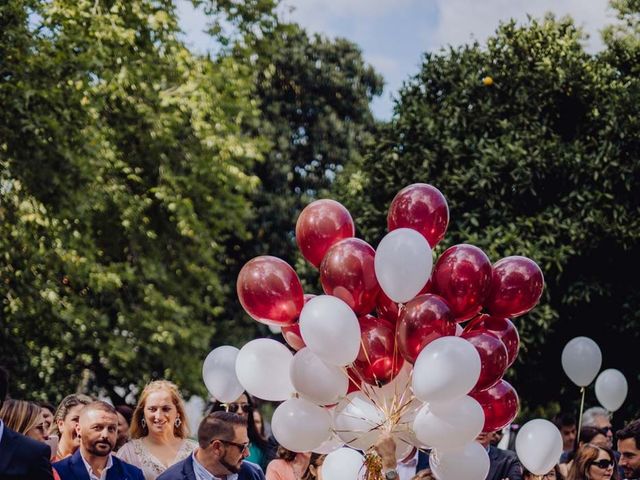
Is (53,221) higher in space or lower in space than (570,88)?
lower

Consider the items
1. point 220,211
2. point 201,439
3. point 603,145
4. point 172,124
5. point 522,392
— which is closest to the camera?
point 201,439

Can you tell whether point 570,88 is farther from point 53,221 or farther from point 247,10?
point 53,221

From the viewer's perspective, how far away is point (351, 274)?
6176 mm

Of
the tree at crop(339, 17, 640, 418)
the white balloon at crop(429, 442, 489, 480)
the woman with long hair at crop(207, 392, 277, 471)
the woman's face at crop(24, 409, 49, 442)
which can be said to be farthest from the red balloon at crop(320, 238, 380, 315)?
the tree at crop(339, 17, 640, 418)

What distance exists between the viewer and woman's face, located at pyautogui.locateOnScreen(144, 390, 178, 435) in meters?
7.75

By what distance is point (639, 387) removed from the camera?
15609 mm

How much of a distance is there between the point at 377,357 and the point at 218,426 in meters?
1.18

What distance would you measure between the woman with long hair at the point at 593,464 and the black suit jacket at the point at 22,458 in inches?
141

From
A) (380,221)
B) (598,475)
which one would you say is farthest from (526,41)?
(598,475)

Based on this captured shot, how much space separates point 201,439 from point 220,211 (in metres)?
13.2

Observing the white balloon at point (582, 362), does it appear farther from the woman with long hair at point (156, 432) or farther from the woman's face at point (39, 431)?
the woman's face at point (39, 431)

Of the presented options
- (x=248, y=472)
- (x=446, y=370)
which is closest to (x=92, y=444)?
(x=248, y=472)

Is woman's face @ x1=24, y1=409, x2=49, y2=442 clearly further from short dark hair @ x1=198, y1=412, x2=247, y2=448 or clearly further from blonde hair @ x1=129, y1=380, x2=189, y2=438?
short dark hair @ x1=198, y1=412, x2=247, y2=448

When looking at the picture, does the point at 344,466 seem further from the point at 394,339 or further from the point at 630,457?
the point at 630,457
